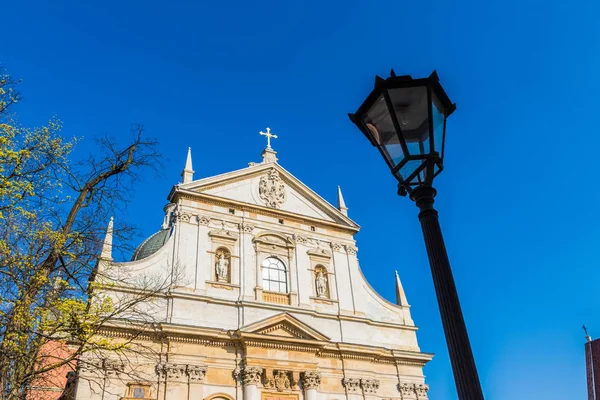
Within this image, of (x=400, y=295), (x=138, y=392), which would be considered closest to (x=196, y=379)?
(x=138, y=392)

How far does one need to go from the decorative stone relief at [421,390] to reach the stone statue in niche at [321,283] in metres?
5.69

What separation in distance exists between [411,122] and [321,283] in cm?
1929

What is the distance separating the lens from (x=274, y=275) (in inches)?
888

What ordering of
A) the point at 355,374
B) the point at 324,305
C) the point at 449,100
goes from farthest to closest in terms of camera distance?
the point at 324,305 → the point at 355,374 → the point at 449,100

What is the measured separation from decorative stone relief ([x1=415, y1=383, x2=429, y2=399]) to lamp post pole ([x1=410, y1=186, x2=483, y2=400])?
20.1 meters

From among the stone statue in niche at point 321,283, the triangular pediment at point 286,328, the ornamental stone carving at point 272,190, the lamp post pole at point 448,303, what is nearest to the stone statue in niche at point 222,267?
the triangular pediment at point 286,328

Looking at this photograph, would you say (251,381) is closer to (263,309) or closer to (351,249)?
(263,309)

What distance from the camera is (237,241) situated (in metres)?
22.3

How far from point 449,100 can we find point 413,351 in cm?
2051

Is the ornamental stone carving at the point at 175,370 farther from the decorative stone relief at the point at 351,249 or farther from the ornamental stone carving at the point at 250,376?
the decorative stone relief at the point at 351,249

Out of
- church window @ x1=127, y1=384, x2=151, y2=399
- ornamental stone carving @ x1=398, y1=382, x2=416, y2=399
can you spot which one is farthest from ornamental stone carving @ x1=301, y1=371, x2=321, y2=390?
church window @ x1=127, y1=384, x2=151, y2=399

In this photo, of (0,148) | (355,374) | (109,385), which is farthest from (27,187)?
(355,374)

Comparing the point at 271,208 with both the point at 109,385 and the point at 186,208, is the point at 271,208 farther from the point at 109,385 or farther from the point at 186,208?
the point at 109,385

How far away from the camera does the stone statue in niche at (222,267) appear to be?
21.1m
